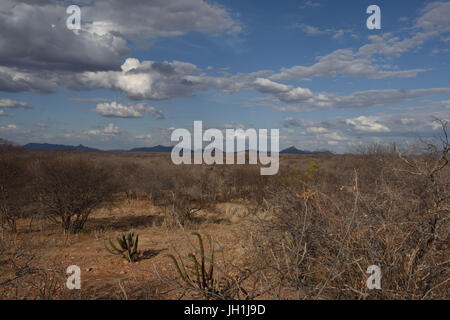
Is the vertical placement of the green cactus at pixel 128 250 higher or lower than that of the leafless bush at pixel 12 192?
lower

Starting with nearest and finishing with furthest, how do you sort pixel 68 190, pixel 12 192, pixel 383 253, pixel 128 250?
1. pixel 383 253
2. pixel 128 250
3. pixel 68 190
4. pixel 12 192

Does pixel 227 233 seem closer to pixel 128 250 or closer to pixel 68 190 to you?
pixel 128 250

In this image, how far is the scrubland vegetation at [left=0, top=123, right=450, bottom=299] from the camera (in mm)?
3018

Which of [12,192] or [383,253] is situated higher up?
[383,253]

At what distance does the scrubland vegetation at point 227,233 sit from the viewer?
9.90ft

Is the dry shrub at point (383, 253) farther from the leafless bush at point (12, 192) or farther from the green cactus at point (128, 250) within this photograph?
the leafless bush at point (12, 192)

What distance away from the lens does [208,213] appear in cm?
1327

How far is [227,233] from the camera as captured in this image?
950cm

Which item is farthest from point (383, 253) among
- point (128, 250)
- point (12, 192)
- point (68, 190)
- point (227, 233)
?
point (12, 192)

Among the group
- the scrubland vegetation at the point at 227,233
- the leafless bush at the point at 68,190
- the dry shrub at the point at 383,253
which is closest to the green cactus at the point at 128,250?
the scrubland vegetation at the point at 227,233

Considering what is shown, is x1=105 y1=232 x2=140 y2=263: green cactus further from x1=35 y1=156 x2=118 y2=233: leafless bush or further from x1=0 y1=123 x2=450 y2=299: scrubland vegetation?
x1=35 y1=156 x2=118 y2=233: leafless bush

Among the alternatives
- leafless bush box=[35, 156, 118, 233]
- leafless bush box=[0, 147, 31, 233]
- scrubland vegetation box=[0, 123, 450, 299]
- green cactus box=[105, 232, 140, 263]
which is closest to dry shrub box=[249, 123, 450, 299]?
scrubland vegetation box=[0, 123, 450, 299]
